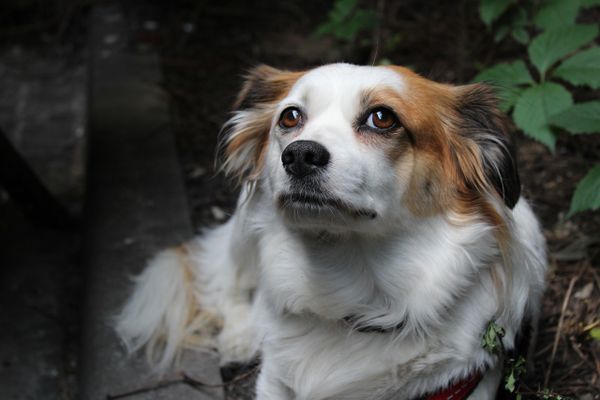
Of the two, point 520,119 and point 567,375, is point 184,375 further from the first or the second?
point 520,119

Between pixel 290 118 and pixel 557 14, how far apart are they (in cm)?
132

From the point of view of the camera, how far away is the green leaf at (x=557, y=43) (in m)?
2.51

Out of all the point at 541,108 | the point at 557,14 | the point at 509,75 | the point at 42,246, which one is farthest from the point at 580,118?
the point at 42,246

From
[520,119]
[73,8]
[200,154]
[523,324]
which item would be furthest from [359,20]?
[73,8]

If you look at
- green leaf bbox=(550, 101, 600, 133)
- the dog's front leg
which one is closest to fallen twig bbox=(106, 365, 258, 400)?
the dog's front leg

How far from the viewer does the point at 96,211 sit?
3348mm

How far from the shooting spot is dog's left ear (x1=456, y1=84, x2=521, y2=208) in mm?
2004

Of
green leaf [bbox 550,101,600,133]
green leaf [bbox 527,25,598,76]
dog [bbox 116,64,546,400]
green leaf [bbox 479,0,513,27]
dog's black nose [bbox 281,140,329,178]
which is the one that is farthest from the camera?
green leaf [bbox 479,0,513,27]

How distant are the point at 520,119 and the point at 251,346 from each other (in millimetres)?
1217

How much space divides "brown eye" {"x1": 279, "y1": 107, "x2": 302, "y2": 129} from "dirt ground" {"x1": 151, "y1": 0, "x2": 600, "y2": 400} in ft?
1.51

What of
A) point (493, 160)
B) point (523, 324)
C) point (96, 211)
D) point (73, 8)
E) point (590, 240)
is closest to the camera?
point (493, 160)

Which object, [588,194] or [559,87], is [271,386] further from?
[559,87]

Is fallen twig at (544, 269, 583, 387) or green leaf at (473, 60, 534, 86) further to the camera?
green leaf at (473, 60, 534, 86)

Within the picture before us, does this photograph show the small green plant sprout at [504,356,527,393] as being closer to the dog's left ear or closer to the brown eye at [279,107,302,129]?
the dog's left ear
